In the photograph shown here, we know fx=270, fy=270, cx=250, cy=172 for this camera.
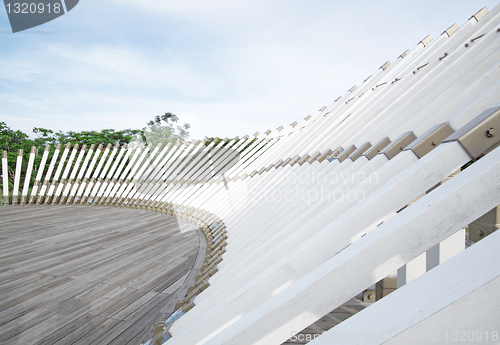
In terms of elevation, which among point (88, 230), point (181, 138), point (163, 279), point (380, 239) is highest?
point (181, 138)

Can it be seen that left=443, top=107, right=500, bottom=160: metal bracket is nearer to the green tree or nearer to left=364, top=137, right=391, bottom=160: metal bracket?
left=364, top=137, right=391, bottom=160: metal bracket

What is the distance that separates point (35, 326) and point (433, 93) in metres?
2.47

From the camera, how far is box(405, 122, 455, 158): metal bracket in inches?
27.8

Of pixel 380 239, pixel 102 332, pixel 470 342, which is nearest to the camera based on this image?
pixel 470 342

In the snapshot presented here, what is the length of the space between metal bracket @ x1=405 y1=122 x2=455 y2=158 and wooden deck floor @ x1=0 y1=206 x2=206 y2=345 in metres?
1.65

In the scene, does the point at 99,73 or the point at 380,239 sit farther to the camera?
the point at 99,73

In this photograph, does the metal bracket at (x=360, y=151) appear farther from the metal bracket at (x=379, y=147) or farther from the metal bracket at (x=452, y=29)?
the metal bracket at (x=452, y=29)

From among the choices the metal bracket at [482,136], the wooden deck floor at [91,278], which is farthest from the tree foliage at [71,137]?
the metal bracket at [482,136]

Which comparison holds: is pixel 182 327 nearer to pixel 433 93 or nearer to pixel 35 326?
pixel 35 326

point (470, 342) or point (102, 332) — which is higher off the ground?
point (102, 332)

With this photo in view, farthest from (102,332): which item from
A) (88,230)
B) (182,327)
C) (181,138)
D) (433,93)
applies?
(181,138)

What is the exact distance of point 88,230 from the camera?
3.86 metres

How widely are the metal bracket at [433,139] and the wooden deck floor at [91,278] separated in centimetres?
165

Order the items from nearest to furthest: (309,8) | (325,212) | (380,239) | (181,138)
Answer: (380,239), (325,212), (181,138), (309,8)
